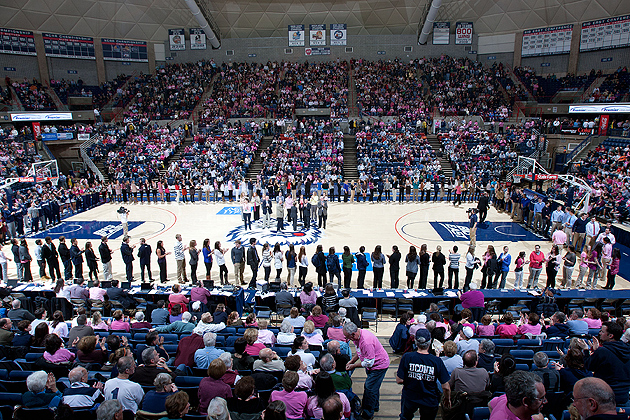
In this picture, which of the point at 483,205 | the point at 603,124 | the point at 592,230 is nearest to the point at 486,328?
the point at 592,230

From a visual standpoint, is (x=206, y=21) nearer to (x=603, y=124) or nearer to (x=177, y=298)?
(x=603, y=124)

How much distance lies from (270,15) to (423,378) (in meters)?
40.9

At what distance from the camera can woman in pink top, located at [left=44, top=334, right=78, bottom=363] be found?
5641 mm

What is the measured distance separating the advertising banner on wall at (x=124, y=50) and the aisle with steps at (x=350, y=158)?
2278 centimetres

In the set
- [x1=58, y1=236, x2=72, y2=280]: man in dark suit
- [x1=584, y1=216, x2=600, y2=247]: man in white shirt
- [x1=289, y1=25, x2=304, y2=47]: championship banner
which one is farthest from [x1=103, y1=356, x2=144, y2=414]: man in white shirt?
[x1=289, y1=25, x2=304, y2=47]: championship banner

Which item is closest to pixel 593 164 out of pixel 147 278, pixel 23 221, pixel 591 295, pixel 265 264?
pixel 591 295

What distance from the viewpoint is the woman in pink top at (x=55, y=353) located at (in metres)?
5.64

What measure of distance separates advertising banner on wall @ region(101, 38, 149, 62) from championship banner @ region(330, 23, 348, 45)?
18.4 metres

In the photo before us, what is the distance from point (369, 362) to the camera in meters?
5.12

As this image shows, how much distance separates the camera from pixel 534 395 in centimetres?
339

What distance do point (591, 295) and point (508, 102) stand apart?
29.2 m

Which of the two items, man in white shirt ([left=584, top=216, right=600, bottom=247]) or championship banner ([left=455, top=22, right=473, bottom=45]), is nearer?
man in white shirt ([left=584, top=216, right=600, bottom=247])

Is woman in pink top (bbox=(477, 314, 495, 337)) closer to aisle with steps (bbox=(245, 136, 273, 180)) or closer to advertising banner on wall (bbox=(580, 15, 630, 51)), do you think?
aisle with steps (bbox=(245, 136, 273, 180))

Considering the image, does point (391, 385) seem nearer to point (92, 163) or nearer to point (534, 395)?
point (534, 395)
